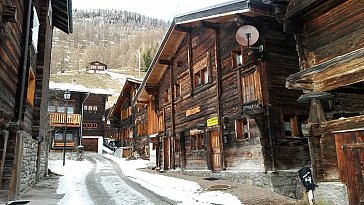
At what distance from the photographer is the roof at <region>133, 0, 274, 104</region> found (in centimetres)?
1125

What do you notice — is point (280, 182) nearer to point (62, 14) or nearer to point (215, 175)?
point (215, 175)

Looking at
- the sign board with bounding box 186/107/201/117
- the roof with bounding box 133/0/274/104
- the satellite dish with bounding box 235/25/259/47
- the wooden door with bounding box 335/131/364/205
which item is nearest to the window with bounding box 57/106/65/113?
the roof with bounding box 133/0/274/104

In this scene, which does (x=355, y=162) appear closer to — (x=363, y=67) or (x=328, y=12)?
(x=363, y=67)

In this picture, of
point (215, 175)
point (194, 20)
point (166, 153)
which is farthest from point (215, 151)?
point (166, 153)

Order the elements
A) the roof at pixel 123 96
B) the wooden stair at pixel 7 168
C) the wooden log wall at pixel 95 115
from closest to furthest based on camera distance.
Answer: the wooden stair at pixel 7 168
the roof at pixel 123 96
the wooden log wall at pixel 95 115

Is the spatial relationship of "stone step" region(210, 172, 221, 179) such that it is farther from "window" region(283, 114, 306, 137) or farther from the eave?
the eave

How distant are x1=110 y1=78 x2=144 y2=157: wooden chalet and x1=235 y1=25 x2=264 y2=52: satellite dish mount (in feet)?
83.9

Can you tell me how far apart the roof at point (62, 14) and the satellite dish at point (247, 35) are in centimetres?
886

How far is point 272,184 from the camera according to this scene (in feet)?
35.5

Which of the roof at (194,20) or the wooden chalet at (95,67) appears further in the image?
the wooden chalet at (95,67)

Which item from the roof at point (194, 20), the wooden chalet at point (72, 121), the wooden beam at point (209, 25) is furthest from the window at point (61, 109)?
the wooden beam at point (209, 25)

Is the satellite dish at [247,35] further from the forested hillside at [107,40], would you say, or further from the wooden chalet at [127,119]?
the forested hillside at [107,40]

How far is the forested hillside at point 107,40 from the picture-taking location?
110 metres

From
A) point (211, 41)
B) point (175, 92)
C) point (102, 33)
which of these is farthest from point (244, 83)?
point (102, 33)
